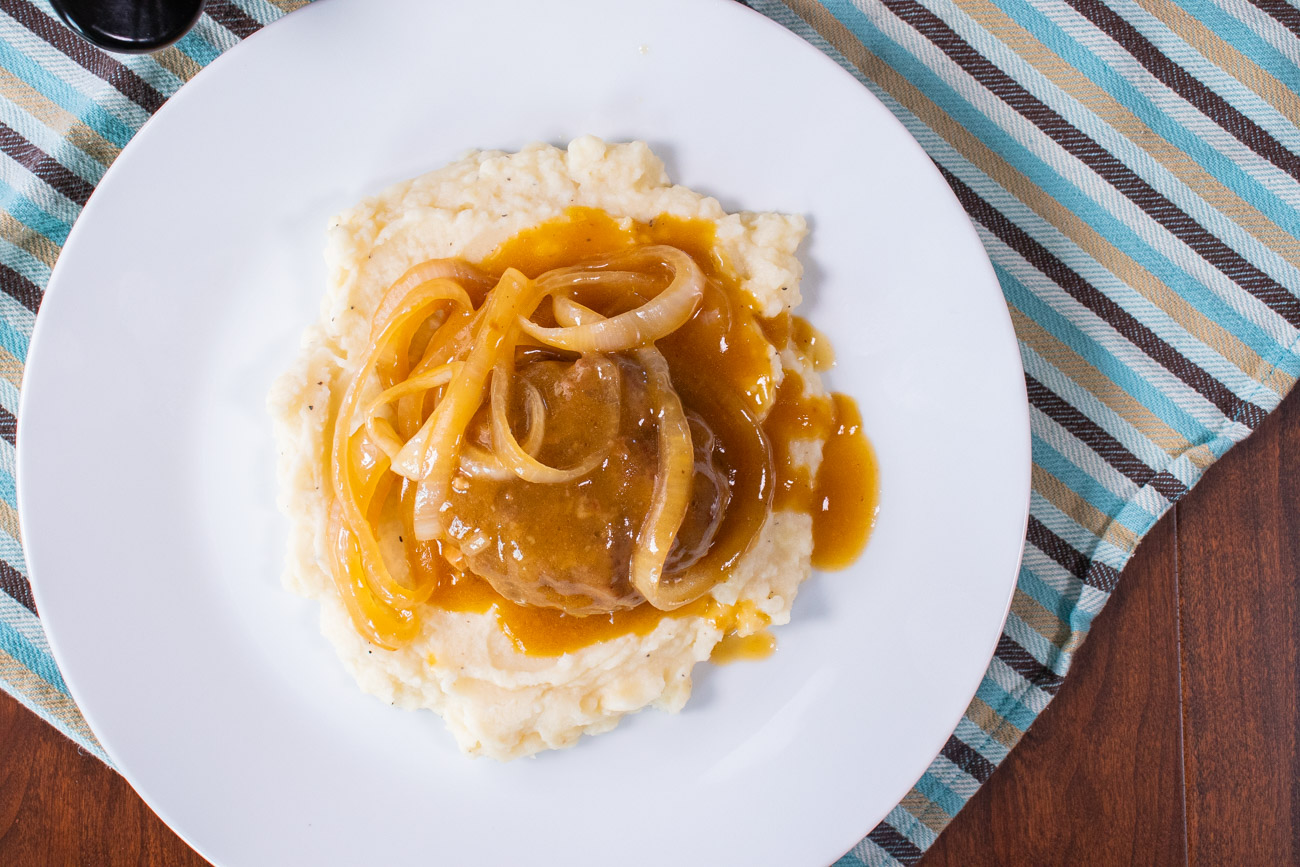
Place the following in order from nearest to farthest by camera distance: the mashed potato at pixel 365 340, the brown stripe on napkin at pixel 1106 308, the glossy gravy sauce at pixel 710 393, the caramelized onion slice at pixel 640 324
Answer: the caramelized onion slice at pixel 640 324, the mashed potato at pixel 365 340, the glossy gravy sauce at pixel 710 393, the brown stripe on napkin at pixel 1106 308

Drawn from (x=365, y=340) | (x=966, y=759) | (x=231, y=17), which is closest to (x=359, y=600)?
(x=365, y=340)

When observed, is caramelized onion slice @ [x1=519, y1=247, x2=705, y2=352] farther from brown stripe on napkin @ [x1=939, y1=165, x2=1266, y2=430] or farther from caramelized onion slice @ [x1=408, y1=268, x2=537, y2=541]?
brown stripe on napkin @ [x1=939, y1=165, x2=1266, y2=430]

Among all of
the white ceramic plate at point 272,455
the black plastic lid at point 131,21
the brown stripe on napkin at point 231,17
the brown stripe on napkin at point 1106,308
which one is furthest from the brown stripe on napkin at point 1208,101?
the black plastic lid at point 131,21

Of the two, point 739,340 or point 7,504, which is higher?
point 739,340

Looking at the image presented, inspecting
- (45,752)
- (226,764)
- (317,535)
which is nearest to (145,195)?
(317,535)

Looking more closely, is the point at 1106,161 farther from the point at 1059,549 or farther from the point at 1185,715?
the point at 1185,715

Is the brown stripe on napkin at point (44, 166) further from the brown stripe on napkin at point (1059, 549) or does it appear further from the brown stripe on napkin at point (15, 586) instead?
the brown stripe on napkin at point (1059, 549)

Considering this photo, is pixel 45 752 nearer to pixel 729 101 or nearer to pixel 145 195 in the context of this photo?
pixel 145 195

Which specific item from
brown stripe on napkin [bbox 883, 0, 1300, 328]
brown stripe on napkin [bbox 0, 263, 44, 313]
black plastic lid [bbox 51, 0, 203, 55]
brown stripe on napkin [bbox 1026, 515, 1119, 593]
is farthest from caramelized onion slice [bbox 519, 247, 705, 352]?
brown stripe on napkin [bbox 0, 263, 44, 313]
